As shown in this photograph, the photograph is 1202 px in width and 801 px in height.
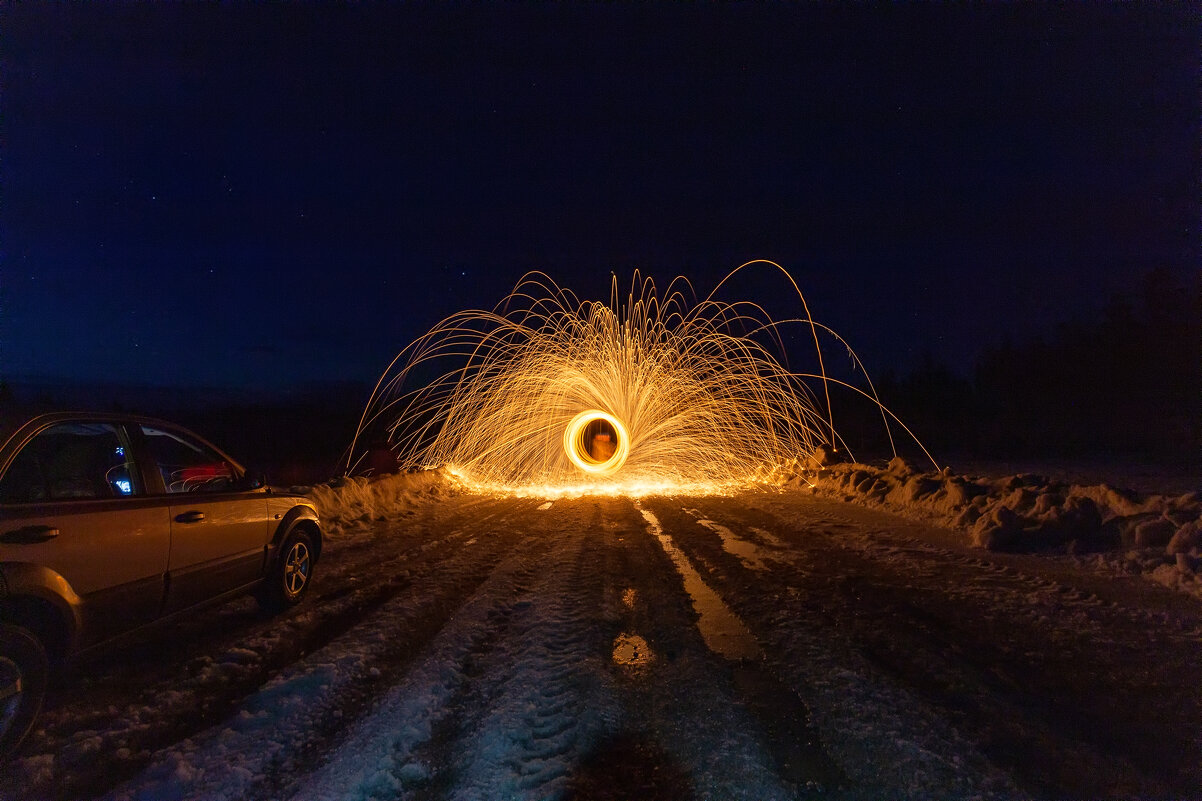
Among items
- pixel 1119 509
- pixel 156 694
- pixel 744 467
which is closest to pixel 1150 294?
pixel 744 467

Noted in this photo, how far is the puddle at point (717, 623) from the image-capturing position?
5043mm

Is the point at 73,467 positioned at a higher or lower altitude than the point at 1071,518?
higher

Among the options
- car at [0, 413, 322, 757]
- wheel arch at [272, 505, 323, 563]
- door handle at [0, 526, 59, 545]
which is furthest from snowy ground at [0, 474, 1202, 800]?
door handle at [0, 526, 59, 545]

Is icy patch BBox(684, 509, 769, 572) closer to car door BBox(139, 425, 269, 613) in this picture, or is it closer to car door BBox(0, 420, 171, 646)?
car door BBox(139, 425, 269, 613)

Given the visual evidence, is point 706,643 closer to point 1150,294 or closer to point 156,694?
point 156,694

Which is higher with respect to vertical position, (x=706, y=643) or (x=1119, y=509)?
(x=1119, y=509)

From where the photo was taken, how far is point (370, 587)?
7211 mm

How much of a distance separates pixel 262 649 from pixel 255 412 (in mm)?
60093

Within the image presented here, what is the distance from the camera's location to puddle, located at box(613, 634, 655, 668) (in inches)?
190

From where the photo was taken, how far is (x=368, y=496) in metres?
13.1

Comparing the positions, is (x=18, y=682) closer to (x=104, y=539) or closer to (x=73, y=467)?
(x=104, y=539)

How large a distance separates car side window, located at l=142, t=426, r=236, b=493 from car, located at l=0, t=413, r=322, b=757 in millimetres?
17

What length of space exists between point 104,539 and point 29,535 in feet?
1.59

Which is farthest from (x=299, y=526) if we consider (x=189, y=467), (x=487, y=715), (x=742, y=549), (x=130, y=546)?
(x=742, y=549)
